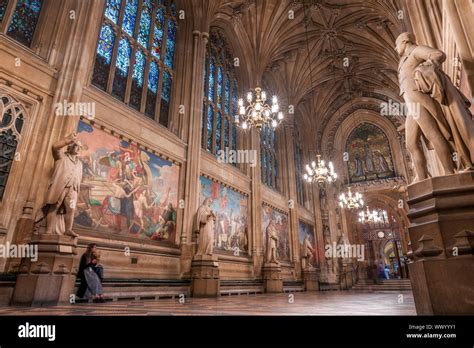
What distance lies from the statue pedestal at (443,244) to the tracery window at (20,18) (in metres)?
8.50

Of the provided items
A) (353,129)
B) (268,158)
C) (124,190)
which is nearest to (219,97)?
(268,158)

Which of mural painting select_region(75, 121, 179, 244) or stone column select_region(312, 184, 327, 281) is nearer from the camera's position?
mural painting select_region(75, 121, 179, 244)

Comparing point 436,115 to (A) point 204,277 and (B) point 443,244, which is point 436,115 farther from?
(A) point 204,277

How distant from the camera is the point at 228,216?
39.5 feet

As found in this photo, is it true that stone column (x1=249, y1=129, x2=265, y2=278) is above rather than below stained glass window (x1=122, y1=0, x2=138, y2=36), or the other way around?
below

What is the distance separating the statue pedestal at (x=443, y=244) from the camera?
2193mm

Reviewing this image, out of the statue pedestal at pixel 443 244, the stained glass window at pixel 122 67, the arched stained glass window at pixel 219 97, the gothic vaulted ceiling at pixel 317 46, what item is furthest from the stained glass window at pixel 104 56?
the statue pedestal at pixel 443 244

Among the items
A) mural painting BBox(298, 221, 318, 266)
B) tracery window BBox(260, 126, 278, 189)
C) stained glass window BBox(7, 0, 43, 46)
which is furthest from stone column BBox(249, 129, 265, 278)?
stained glass window BBox(7, 0, 43, 46)

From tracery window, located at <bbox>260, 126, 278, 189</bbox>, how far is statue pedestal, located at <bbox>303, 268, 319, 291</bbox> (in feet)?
17.2

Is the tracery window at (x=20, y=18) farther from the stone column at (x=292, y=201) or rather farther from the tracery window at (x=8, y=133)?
the stone column at (x=292, y=201)

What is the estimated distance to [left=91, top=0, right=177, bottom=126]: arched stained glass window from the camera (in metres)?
8.51

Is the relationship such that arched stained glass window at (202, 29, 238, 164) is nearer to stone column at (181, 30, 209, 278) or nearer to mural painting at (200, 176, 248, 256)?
stone column at (181, 30, 209, 278)

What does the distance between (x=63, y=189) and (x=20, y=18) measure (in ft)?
15.1
